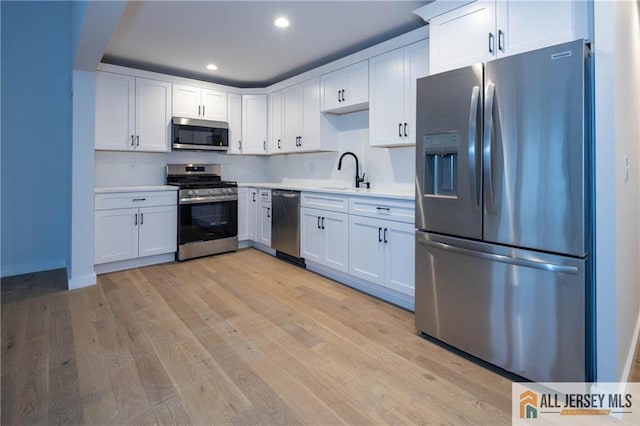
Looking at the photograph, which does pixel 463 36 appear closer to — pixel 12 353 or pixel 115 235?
pixel 12 353

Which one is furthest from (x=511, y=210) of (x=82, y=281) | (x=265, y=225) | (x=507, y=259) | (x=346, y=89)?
(x=82, y=281)

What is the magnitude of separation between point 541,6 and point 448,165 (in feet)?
3.28

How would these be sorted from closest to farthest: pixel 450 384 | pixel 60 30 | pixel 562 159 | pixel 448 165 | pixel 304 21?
pixel 562 159 < pixel 450 384 < pixel 448 165 < pixel 304 21 < pixel 60 30

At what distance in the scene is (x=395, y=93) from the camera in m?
3.24

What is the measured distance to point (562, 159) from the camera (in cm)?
167

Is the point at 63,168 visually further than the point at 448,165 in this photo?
Yes

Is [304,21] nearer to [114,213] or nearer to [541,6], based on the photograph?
[541,6]

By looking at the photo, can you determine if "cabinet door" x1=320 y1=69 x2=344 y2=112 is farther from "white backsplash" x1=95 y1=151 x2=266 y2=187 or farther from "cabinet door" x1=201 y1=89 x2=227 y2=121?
"white backsplash" x1=95 y1=151 x2=266 y2=187

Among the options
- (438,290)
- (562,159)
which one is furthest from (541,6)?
(438,290)

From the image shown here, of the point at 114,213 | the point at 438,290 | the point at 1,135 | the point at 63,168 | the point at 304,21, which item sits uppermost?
the point at 304,21

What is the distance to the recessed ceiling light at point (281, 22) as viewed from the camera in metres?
3.07

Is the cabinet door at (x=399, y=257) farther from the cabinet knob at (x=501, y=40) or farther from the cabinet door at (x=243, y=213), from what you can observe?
the cabinet door at (x=243, y=213)

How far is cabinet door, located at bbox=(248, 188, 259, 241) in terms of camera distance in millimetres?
4863

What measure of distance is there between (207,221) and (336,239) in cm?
192
